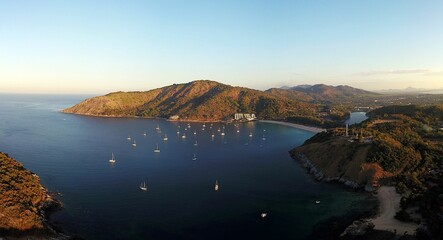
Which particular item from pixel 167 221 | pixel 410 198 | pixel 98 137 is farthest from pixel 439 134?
pixel 98 137

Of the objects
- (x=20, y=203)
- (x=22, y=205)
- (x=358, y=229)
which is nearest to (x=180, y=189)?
(x=22, y=205)

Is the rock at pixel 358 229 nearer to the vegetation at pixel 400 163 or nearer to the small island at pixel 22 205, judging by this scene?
the vegetation at pixel 400 163

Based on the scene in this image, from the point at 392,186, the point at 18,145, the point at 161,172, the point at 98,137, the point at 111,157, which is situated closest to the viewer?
the point at 392,186

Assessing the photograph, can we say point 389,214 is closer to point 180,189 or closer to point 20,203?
point 180,189

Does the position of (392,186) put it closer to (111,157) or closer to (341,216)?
(341,216)

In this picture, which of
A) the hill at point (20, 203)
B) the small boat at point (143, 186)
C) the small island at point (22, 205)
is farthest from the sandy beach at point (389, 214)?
the hill at point (20, 203)
